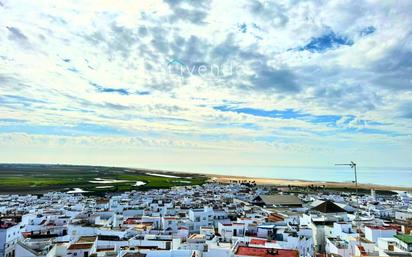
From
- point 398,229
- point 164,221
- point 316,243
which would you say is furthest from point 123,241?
point 398,229

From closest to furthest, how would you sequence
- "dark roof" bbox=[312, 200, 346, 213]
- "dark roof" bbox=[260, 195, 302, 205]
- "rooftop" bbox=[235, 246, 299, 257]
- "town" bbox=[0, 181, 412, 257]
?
"rooftop" bbox=[235, 246, 299, 257], "town" bbox=[0, 181, 412, 257], "dark roof" bbox=[312, 200, 346, 213], "dark roof" bbox=[260, 195, 302, 205]

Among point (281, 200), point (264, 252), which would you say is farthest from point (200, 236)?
point (281, 200)

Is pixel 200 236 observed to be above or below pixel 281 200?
below

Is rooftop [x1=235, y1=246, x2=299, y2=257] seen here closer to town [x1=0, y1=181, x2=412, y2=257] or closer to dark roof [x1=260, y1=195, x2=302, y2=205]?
town [x1=0, y1=181, x2=412, y2=257]

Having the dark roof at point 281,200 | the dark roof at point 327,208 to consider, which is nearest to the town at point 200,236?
the dark roof at point 327,208

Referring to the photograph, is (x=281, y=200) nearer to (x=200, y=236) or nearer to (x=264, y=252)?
(x=200, y=236)

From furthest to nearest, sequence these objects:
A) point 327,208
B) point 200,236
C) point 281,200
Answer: point 281,200
point 327,208
point 200,236

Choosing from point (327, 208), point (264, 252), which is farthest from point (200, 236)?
point (327, 208)

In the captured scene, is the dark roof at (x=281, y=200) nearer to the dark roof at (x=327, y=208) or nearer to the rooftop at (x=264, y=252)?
the dark roof at (x=327, y=208)

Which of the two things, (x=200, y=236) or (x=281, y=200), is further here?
(x=281, y=200)

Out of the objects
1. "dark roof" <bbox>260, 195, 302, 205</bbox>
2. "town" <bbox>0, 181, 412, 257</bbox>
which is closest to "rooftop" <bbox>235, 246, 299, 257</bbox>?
"town" <bbox>0, 181, 412, 257</bbox>


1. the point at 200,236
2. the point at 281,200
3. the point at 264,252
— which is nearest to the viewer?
the point at 264,252

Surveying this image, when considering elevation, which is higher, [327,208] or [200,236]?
[327,208]
